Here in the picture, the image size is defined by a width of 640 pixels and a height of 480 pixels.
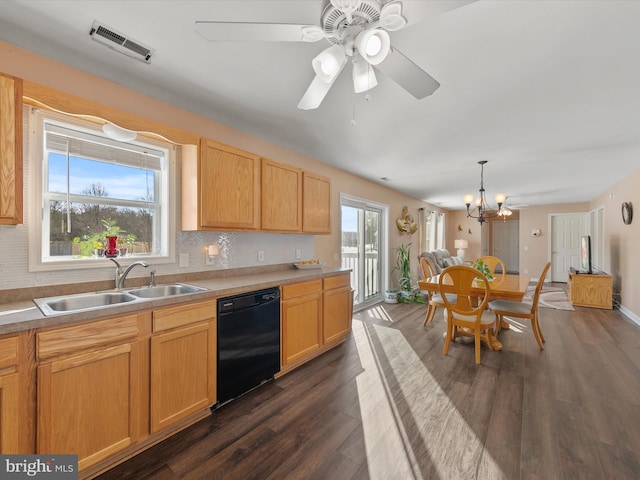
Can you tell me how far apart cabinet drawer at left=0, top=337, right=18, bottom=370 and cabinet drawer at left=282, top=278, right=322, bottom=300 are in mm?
1703

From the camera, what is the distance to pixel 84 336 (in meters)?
1.47

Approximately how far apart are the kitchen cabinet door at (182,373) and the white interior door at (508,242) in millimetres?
11104

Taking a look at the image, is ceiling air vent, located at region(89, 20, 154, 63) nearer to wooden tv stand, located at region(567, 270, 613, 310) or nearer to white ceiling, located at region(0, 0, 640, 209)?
white ceiling, located at region(0, 0, 640, 209)

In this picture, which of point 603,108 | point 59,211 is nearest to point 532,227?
point 603,108

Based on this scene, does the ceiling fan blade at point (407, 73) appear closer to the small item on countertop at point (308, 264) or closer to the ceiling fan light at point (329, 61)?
the ceiling fan light at point (329, 61)

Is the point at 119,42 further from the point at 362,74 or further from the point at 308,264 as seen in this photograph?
the point at 308,264

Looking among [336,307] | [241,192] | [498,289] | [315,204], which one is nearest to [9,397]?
[241,192]

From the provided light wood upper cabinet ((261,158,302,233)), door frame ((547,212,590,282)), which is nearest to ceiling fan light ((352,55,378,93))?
light wood upper cabinet ((261,158,302,233))

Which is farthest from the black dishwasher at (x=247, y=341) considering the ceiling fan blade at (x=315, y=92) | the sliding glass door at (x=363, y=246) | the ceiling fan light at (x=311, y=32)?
the sliding glass door at (x=363, y=246)

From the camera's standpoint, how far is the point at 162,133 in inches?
85.5

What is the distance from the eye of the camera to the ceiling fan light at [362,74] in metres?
1.39

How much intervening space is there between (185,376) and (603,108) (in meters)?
3.91

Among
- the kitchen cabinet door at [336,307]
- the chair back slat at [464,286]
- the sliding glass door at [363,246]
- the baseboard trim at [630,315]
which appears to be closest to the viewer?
the chair back slat at [464,286]

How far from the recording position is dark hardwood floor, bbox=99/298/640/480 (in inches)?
63.0
